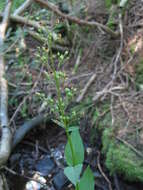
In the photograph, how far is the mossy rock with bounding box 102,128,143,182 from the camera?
222 cm

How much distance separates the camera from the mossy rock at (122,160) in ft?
7.29

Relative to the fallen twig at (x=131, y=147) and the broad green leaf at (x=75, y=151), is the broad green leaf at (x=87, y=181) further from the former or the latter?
the fallen twig at (x=131, y=147)

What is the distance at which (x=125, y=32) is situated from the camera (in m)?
3.19

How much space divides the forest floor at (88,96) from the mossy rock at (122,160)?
0.04m

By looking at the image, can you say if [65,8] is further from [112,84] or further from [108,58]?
[112,84]

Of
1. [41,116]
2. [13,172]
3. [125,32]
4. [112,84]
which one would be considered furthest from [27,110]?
[125,32]

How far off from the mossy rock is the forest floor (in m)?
0.04

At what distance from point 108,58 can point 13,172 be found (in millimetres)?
1496

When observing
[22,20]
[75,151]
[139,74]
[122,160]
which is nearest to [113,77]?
[139,74]

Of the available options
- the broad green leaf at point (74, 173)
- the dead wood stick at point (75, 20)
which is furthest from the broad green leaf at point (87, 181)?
the dead wood stick at point (75, 20)

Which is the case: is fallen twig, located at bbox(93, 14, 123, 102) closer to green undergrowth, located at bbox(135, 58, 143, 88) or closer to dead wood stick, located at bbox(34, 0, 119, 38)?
dead wood stick, located at bbox(34, 0, 119, 38)

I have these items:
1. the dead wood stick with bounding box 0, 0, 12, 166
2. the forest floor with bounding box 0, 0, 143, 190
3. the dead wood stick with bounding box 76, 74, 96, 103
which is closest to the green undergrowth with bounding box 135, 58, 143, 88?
the forest floor with bounding box 0, 0, 143, 190

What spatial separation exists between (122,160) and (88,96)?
→ 83cm

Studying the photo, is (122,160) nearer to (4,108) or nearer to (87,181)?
(87,181)
